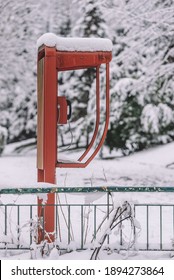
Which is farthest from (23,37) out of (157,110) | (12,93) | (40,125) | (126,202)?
(126,202)

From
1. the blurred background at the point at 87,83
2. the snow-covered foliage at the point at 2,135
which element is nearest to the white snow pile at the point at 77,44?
the blurred background at the point at 87,83

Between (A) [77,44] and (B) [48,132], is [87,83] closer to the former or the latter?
(A) [77,44]

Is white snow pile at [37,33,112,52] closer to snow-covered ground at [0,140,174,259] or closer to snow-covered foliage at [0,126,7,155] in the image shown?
snow-covered ground at [0,140,174,259]

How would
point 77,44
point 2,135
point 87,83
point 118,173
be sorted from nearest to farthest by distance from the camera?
1. point 77,44
2. point 118,173
3. point 2,135
4. point 87,83

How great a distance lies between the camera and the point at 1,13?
23953mm

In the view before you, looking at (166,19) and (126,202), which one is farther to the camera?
(166,19)

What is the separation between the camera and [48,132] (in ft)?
26.4

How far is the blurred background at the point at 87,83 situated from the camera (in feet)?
77.0

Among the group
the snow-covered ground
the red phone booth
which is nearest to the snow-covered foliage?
the snow-covered ground

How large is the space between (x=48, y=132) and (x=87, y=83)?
70.4 ft

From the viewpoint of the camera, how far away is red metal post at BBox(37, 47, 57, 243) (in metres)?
7.93

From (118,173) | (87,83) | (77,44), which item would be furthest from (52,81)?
(87,83)
